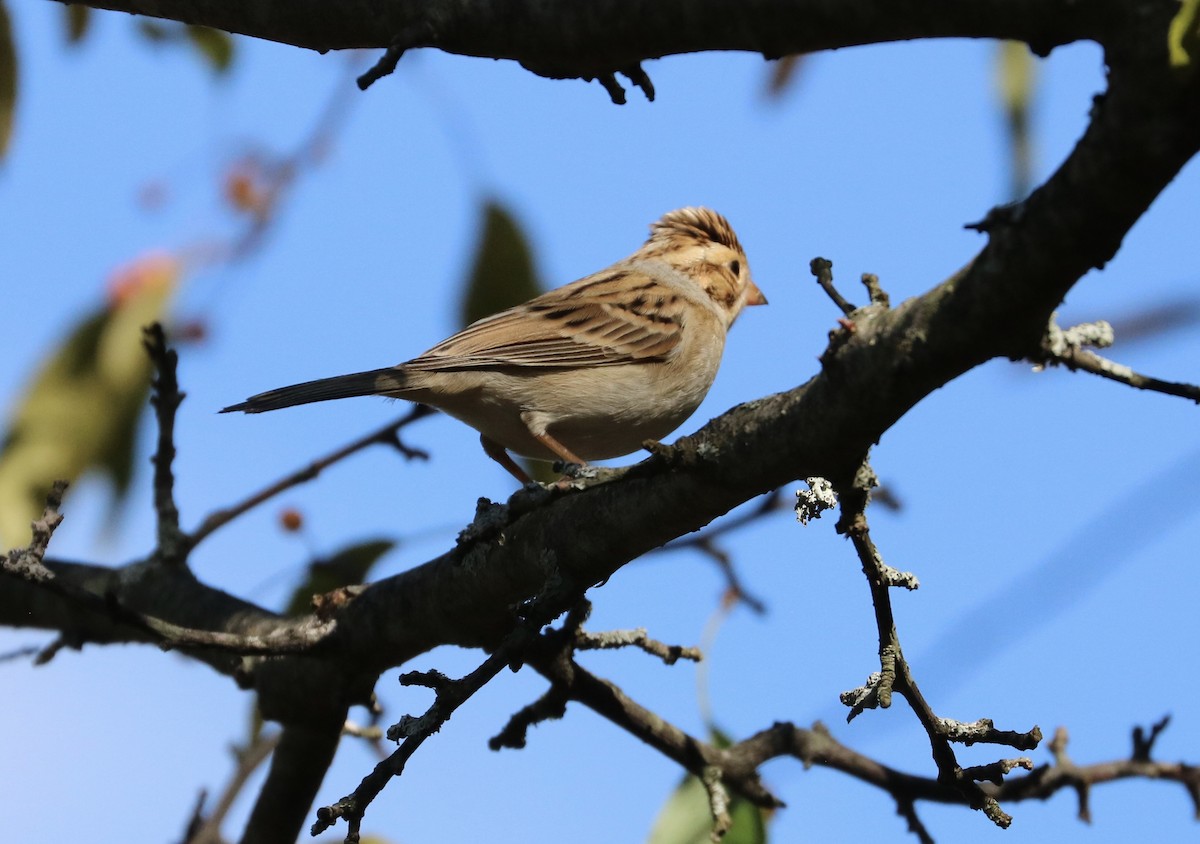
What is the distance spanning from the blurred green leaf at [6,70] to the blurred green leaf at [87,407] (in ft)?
3.61

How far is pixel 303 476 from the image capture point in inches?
204

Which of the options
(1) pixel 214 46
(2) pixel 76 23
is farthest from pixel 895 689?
(1) pixel 214 46

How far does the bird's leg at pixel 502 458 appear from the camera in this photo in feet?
19.4

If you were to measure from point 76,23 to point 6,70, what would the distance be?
38 cm

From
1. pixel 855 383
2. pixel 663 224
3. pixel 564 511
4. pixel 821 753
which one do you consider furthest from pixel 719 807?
pixel 663 224

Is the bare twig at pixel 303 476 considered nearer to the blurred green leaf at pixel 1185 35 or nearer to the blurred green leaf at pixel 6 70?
the blurred green leaf at pixel 6 70

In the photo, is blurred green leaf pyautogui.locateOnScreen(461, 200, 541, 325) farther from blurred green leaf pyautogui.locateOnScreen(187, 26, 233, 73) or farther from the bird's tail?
blurred green leaf pyautogui.locateOnScreen(187, 26, 233, 73)

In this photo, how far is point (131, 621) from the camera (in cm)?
351

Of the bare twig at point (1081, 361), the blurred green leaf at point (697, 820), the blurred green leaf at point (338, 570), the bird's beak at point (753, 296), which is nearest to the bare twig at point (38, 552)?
the blurred green leaf at point (338, 570)

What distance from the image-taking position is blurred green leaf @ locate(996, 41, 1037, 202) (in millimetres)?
3689

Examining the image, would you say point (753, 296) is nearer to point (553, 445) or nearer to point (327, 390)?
point (553, 445)

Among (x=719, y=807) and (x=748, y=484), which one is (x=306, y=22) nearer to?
(x=748, y=484)

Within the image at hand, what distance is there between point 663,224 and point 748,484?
478 centimetres

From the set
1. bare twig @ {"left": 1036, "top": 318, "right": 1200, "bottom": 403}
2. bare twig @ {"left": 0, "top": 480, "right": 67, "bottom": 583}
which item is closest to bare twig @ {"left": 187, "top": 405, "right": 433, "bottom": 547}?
bare twig @ {"left": 0, "top": 480, "right": 67, "bottom": 583}
